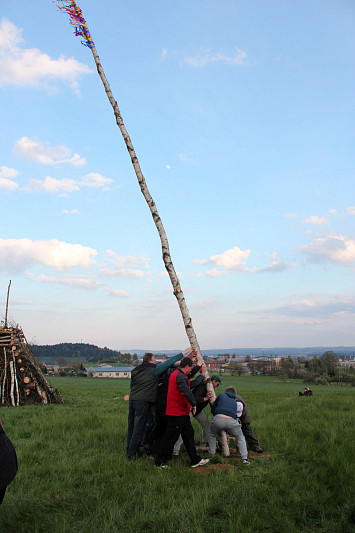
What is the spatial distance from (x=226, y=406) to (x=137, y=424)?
1672mm

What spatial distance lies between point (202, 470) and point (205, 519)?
1.97m

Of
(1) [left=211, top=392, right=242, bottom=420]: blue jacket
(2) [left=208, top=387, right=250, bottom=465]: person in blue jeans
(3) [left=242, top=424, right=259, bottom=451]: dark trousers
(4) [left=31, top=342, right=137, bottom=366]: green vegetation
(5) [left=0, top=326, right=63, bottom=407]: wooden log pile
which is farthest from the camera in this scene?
(4) [left=31, top=342, right=137, bottom=366]: green vegetation

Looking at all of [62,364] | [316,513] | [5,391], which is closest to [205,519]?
[316,513]

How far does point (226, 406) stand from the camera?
704cm

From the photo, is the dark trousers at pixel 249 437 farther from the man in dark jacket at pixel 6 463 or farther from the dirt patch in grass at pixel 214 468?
the man in dark jacket at pixel 6 463

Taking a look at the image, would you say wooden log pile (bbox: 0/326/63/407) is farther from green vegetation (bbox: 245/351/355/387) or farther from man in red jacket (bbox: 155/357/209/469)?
green vegetation (bbox: 245/351/355/387)

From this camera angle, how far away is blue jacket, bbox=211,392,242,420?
699cm

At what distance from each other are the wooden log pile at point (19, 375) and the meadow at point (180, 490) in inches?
285

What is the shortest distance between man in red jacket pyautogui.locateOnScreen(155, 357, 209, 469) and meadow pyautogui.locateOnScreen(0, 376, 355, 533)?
0.26 metres

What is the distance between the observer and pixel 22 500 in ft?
16.0

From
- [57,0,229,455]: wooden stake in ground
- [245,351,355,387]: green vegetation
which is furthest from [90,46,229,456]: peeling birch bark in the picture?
[245,351,355,387]: green vegetation

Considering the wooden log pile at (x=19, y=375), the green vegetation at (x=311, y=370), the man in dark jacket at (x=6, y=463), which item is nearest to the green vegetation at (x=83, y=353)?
the green vegetation at (x=311, y=370)

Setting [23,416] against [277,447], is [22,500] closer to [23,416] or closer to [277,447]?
[277,447]

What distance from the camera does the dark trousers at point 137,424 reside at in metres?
7.02
